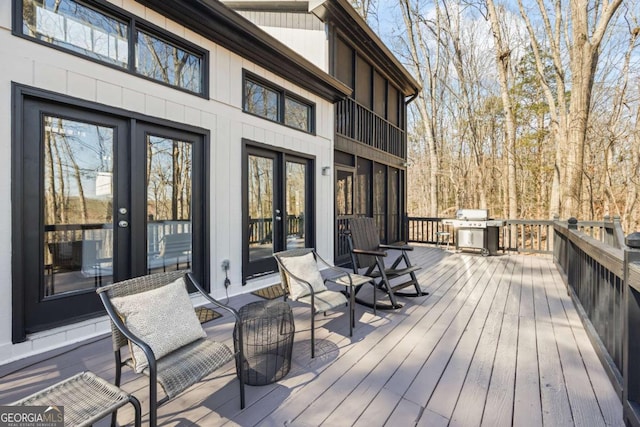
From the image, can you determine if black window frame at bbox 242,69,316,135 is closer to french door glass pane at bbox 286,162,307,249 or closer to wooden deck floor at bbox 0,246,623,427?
french door glass pane at bbox 286,162,307,249

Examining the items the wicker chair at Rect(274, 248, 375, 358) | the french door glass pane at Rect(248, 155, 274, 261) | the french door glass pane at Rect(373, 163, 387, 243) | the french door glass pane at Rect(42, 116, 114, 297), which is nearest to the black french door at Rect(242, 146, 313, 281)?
the french door glass pane at Rect(248, 155, 274, 261)

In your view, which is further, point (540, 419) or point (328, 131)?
point (328, 131)

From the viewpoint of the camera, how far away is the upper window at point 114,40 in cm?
248

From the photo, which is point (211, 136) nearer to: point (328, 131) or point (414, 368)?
point (328, 131)

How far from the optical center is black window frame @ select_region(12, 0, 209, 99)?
7.63 ft

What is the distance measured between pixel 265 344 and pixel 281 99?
3.83 metres

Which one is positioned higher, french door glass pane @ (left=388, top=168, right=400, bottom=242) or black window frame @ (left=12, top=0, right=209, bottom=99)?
black window frame @ (left=12, top=0, right=209, bottom=99)

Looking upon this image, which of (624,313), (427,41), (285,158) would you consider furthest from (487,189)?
(624,313)

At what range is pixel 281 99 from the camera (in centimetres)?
478

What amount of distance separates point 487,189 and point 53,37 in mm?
14061

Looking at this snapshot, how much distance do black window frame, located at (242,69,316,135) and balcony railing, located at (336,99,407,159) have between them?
0.85 metres

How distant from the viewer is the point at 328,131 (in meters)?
5.81

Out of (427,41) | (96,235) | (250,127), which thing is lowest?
(96,235)

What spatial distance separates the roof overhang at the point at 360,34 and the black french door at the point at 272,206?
277 cm
